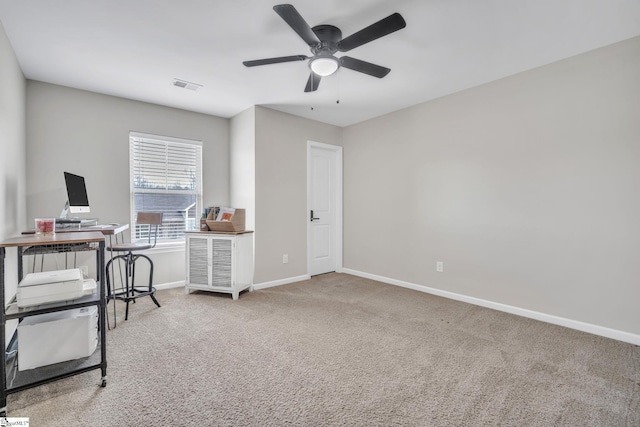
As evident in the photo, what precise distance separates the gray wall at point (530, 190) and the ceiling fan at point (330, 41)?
1.60 metres

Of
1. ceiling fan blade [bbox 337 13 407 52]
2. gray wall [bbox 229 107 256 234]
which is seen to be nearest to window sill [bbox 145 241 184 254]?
gray wall [bbox 229 107 256 234]

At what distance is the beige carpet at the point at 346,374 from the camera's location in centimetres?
158

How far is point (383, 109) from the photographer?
4.13 metres

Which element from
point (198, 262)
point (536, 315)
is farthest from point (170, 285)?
point (536, 315)

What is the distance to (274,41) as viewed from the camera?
2453 mm

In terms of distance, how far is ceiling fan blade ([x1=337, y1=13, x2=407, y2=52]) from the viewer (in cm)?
177

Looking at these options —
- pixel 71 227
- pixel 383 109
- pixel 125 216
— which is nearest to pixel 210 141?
pixel 125 216

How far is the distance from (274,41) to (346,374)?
265 cm

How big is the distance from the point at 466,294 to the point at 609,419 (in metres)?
1.91

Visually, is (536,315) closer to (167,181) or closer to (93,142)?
(167,181)

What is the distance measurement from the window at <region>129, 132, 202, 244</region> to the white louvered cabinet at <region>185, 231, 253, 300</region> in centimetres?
64

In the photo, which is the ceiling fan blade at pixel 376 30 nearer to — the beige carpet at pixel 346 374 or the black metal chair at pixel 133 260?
the beige carpet at pixel 346 374

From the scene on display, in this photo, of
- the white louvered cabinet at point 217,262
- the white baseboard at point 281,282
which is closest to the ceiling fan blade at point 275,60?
the white louvered cabinet at point 217,262

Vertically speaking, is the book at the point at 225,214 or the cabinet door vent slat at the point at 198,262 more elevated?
the book at the point at 225,214
